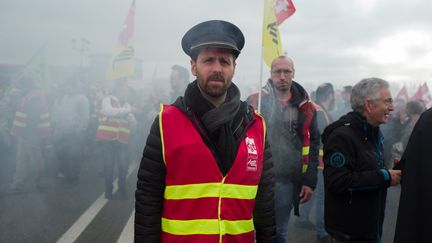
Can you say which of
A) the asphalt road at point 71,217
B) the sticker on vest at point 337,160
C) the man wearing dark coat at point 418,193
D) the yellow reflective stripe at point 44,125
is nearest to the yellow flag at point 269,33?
the sticker on vest at point 337,160

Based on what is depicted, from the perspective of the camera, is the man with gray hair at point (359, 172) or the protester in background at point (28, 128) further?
the protester in background at point (28, 128)

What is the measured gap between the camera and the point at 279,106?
2932 millimetres

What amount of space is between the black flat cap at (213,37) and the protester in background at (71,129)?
504 centimetres

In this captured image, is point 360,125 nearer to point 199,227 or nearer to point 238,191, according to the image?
point 238,191

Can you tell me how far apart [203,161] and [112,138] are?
414cm

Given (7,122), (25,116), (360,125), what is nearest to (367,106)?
(360,125)

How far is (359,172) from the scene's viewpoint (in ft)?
7.18

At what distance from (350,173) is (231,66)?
3.52 feet

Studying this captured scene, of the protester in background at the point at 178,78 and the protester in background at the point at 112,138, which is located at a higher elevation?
the protester in background at the point at 178,78

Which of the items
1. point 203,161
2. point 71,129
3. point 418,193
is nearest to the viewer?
point 418,193

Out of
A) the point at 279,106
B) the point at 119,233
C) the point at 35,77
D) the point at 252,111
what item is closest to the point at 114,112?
the point at 35,77

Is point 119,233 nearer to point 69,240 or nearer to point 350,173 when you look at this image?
point 69,240

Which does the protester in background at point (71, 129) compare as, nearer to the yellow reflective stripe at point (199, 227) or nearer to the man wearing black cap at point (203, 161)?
the man wearing black cap at point (203, 161)

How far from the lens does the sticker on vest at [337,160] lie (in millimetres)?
2212
